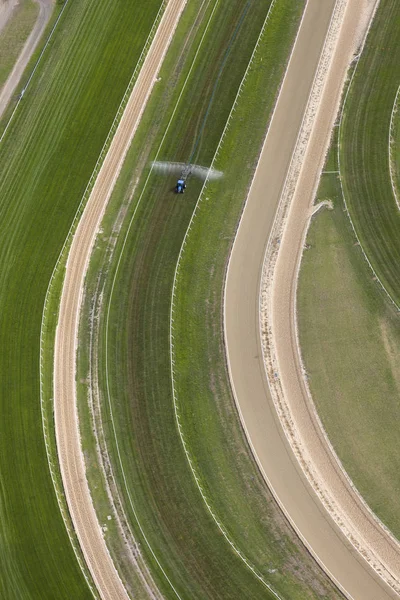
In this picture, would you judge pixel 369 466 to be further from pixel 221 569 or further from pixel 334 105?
pixel 334 105

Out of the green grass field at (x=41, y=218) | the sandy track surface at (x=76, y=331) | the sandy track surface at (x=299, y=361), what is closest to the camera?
the sandy track surface at (x=299, y=361)

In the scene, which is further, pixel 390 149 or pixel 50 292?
pixel 390 149

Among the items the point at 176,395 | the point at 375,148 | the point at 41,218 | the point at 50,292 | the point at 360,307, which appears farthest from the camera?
the point at 41,218

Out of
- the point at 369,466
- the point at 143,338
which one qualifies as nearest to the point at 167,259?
the point at 143,338

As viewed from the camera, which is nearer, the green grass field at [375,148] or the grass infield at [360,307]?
the grass infield at [360,307]

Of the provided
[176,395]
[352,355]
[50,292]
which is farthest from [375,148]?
[50,292]

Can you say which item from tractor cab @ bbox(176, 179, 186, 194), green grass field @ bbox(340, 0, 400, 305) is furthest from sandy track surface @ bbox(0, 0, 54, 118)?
green grass field @ bbox(340, 0, 400, 305)

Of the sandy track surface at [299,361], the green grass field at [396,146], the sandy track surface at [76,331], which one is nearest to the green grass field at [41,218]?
the sandy track surface at [76,331]

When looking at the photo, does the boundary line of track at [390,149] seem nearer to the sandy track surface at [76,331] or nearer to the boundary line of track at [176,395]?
the boundary line of track at [176,395]

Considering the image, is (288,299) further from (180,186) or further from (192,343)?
(180,186)
